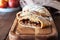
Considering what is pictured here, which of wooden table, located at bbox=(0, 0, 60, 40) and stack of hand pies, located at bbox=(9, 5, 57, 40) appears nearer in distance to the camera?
stack of hand pies, located at bbox=(9, 5, 57, 40)

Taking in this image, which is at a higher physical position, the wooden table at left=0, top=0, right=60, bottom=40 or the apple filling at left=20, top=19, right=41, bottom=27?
the apple filling at left=20, top=19, right=41, bottom=27

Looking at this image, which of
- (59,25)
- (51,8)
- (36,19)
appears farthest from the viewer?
(51,8)

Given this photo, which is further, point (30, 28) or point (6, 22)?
point (6, 22)

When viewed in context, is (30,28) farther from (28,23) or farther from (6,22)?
(6,22)

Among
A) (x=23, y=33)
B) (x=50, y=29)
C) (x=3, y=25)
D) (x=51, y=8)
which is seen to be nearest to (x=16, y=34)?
(x=23, y=33)

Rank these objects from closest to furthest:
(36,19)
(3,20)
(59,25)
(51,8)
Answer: (36,19) < (59,25) < (3,20) < (51,8)

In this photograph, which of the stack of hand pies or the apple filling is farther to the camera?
the apple filling

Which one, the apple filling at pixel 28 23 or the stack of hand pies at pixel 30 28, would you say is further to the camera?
the apple filling at pixel 28 23

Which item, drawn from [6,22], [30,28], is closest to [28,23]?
[30,28]

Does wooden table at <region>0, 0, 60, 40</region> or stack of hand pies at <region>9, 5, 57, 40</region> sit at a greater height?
stack of hand pies at <region>9, 5, 57, 40</region>

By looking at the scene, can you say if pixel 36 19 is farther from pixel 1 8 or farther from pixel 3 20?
pixel 1 8

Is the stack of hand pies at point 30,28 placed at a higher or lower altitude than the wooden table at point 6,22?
higher
